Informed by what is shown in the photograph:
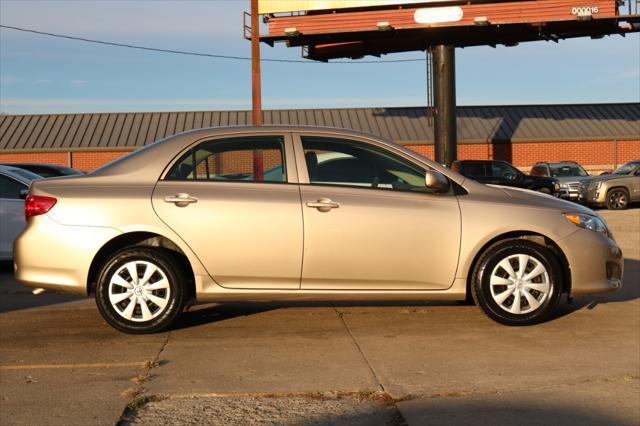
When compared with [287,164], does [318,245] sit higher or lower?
lower

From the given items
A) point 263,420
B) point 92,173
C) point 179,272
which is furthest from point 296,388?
point 92,173

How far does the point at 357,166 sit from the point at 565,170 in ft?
78.1

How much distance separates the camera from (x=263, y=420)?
4570 mm

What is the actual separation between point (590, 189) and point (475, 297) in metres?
20.0

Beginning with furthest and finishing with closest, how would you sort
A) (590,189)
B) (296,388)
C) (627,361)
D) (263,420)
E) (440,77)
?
(440,77) < (590,189) < (627,361) < (296,388) < (263,420)

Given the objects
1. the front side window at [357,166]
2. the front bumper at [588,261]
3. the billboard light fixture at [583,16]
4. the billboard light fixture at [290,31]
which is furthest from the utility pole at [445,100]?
the front side window at [357,166]

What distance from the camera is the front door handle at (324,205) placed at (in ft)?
22.5

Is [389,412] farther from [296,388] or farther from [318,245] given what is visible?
[318,245]

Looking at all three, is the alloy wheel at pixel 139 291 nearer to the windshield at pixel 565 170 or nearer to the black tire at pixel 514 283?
the black tire at pixel 514 283

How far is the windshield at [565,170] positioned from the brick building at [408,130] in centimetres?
1460

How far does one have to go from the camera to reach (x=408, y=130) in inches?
1907

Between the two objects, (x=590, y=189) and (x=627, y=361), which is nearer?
(x=627, y=361)

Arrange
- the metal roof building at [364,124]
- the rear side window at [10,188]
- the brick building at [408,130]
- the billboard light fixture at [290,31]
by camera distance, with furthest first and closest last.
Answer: the metal roof building at [364,124] → the brick building at [408,130] → the billboard light fixture at [290,31] → the rear side window at [10,188]

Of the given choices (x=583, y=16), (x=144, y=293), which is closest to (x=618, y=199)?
(x=583, y=16)
